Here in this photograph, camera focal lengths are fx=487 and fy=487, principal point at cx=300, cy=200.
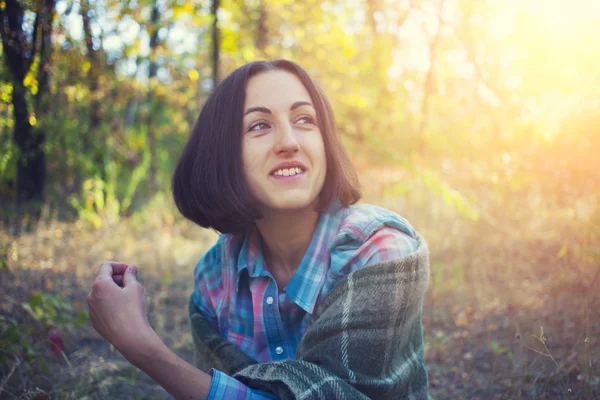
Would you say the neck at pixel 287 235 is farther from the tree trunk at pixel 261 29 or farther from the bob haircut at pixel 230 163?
the tree trunk at pixel 261 29

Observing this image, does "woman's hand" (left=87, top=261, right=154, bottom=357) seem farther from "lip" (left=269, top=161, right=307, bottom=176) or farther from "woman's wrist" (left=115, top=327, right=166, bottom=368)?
"lip" (left=269, top=161, right=307, bottom=176)

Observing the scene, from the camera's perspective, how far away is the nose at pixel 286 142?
1634 mm

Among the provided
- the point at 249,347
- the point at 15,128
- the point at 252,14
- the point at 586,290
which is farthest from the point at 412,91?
the point at 249,347

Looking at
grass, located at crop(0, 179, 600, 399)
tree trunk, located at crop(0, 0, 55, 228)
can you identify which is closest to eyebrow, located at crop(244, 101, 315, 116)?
grass, located at crop(0, 179, 600, 399)

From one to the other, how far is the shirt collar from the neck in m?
0.06

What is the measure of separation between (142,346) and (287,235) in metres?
0.68

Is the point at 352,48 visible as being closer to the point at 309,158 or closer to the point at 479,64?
the point at 479,64

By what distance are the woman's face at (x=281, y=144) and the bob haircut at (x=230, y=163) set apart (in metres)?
0.03

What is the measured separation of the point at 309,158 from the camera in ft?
5.60

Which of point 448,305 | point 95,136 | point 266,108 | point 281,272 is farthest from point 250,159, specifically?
point 95,136

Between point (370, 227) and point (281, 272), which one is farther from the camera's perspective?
point (281, 272)

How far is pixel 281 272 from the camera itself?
6.16 feet

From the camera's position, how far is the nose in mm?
1634

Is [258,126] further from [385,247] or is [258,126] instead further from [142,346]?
[142,346]
